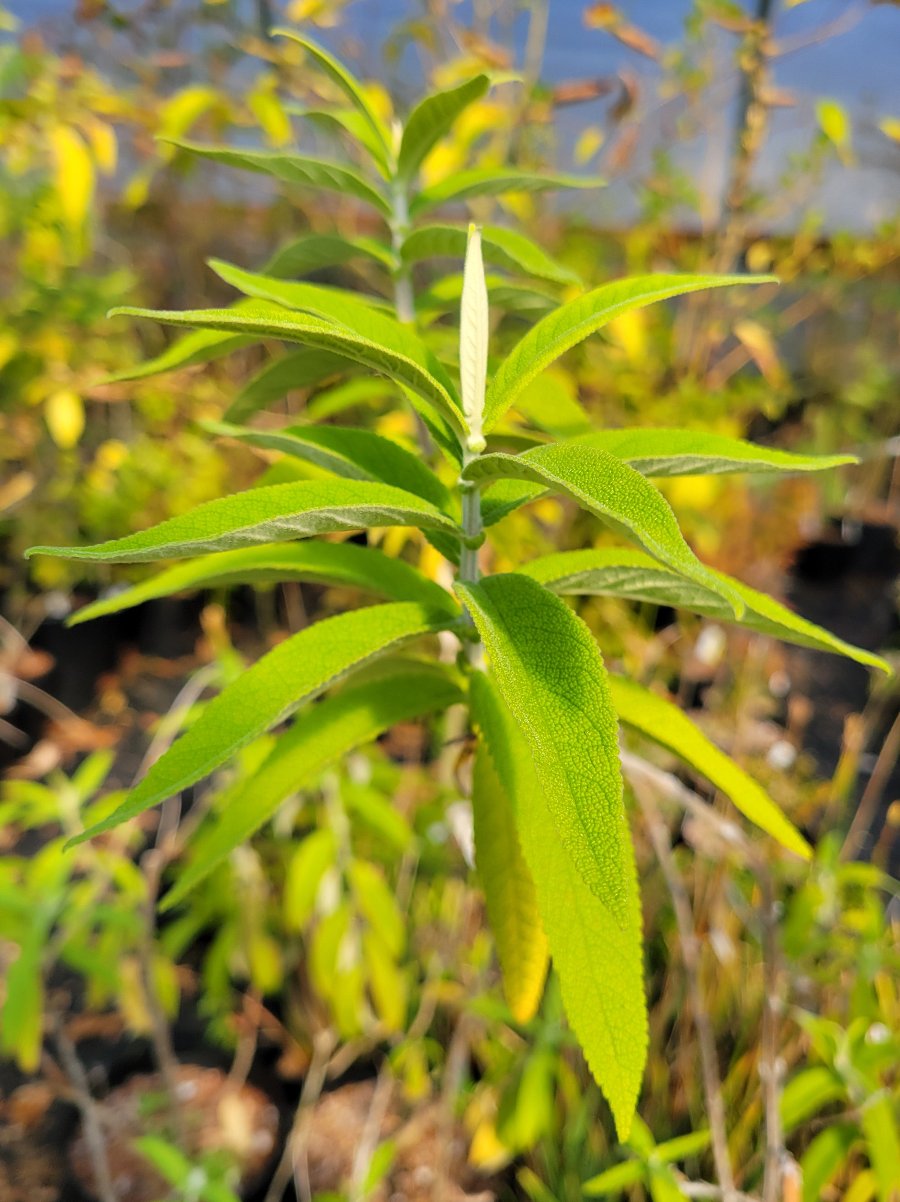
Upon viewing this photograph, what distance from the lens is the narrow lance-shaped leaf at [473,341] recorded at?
252 millimetres

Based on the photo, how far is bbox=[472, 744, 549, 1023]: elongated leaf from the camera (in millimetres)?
304

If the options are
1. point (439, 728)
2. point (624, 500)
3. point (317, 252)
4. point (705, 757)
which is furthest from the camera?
point (439, 728)

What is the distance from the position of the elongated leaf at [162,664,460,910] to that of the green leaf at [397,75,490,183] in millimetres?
260

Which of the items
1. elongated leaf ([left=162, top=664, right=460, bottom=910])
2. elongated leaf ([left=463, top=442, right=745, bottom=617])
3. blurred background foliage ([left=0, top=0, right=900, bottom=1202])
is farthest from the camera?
blurred background foliage ([left=0, top=0, right=900, bottom=1202])

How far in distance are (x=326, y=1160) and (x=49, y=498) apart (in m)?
1.37

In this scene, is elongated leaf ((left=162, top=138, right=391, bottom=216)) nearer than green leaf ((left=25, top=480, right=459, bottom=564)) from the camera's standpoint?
No

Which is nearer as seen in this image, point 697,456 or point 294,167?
point 697,456

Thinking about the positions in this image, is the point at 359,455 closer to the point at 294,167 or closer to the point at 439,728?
the point at 294,167

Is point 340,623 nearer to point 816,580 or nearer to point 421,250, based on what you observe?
point 421,250

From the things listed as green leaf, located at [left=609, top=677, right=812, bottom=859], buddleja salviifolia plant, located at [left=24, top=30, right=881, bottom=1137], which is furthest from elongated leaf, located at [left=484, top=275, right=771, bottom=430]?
green leaf, located at [left=609, top=677, right=812, bottom=859]

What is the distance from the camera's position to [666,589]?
0.89 feet

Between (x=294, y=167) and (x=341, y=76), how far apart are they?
0.05 metres

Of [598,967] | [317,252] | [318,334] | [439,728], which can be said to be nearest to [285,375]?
[317,252]

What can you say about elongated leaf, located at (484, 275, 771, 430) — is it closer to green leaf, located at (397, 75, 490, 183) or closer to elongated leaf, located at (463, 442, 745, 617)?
elongated leaf, located at (463, 442, 745, 617)
